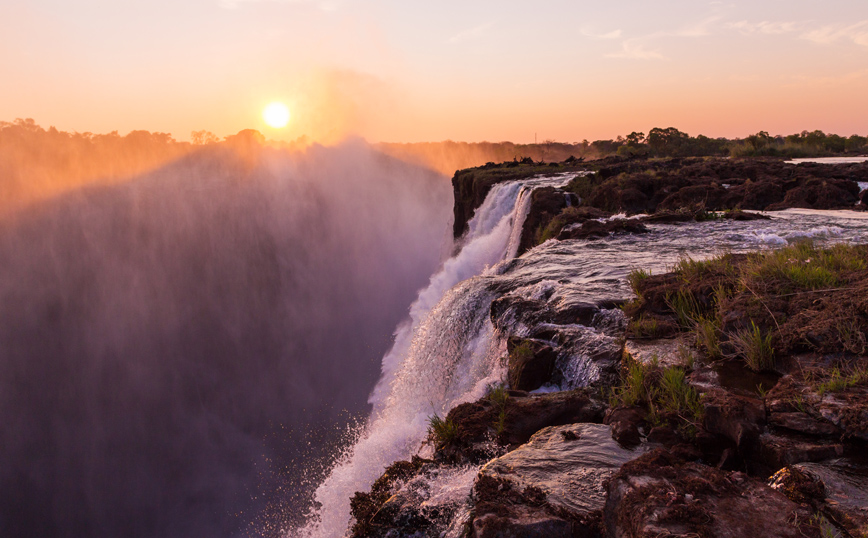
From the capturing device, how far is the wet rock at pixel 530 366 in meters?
4.60

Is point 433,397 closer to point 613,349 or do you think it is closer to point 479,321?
point 479,321

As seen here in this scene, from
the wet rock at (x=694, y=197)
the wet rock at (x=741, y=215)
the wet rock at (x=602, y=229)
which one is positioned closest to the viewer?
the wet rock at (x=741, y=215)

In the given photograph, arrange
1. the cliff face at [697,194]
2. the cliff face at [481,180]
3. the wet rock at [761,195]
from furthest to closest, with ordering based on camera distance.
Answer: the cliff face at [481,180] → the wet rock at [761,195] → the cliff face at [697,194]

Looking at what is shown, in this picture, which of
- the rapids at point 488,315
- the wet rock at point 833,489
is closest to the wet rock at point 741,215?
the rapids at point 488,315

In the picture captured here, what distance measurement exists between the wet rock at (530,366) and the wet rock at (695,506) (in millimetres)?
2163

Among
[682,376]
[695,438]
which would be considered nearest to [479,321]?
[682,376]

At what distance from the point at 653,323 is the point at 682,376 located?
1197mm

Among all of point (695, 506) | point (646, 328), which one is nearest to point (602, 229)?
point (646, 328)

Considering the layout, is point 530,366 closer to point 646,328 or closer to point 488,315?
point 646,328

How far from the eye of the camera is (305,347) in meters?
35.6

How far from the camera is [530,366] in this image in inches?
181

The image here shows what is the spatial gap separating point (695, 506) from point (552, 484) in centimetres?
79

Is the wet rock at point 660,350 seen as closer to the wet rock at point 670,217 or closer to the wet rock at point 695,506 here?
the wet rock at point 695,506

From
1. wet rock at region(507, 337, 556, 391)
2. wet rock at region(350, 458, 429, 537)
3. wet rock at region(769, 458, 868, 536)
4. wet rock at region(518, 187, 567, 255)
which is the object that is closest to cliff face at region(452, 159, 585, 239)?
wet rock at region(518, 187, 567, 255)
